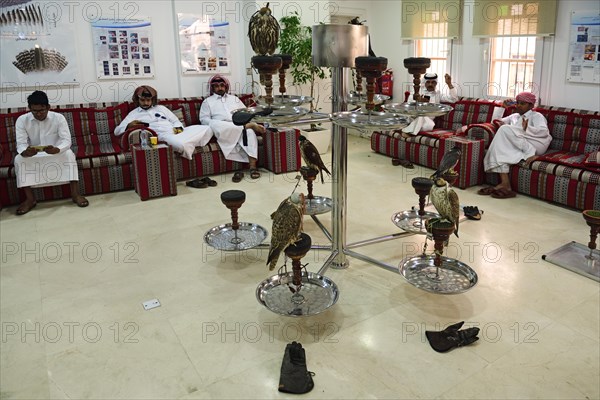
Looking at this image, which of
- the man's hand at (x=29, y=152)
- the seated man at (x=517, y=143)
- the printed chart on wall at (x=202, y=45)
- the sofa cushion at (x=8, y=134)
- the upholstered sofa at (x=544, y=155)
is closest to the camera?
the upholstered sofa at (x=544, y=155)

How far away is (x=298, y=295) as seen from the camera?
2781 mm

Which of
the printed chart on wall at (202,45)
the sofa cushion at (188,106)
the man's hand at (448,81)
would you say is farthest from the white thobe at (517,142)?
the printed chart on wall at (202,45)

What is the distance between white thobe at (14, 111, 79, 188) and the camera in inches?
190

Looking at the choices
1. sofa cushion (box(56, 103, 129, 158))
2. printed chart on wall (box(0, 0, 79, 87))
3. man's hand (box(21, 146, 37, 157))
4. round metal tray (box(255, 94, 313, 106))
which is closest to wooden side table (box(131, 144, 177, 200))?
sofa cushion (box(56, 103, 129, 158))

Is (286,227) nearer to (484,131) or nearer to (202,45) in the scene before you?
(484,131)

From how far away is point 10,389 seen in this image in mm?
2354

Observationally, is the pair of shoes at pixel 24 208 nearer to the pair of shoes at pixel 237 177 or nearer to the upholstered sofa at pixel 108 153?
the upholstered sofa at pixel 108 153

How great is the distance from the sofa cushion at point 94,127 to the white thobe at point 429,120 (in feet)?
12.0

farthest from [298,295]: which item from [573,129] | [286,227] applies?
[573,129]

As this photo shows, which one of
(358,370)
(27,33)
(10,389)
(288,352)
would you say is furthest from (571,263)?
(27,33)

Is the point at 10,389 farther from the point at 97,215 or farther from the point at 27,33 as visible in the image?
the point at 27,33

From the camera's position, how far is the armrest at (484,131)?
541cm

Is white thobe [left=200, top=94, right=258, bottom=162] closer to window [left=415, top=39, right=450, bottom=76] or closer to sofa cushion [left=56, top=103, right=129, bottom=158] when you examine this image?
sofa cushion [left=56, top=103, right=129, bottom=158]

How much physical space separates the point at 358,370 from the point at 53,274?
2375 mm
